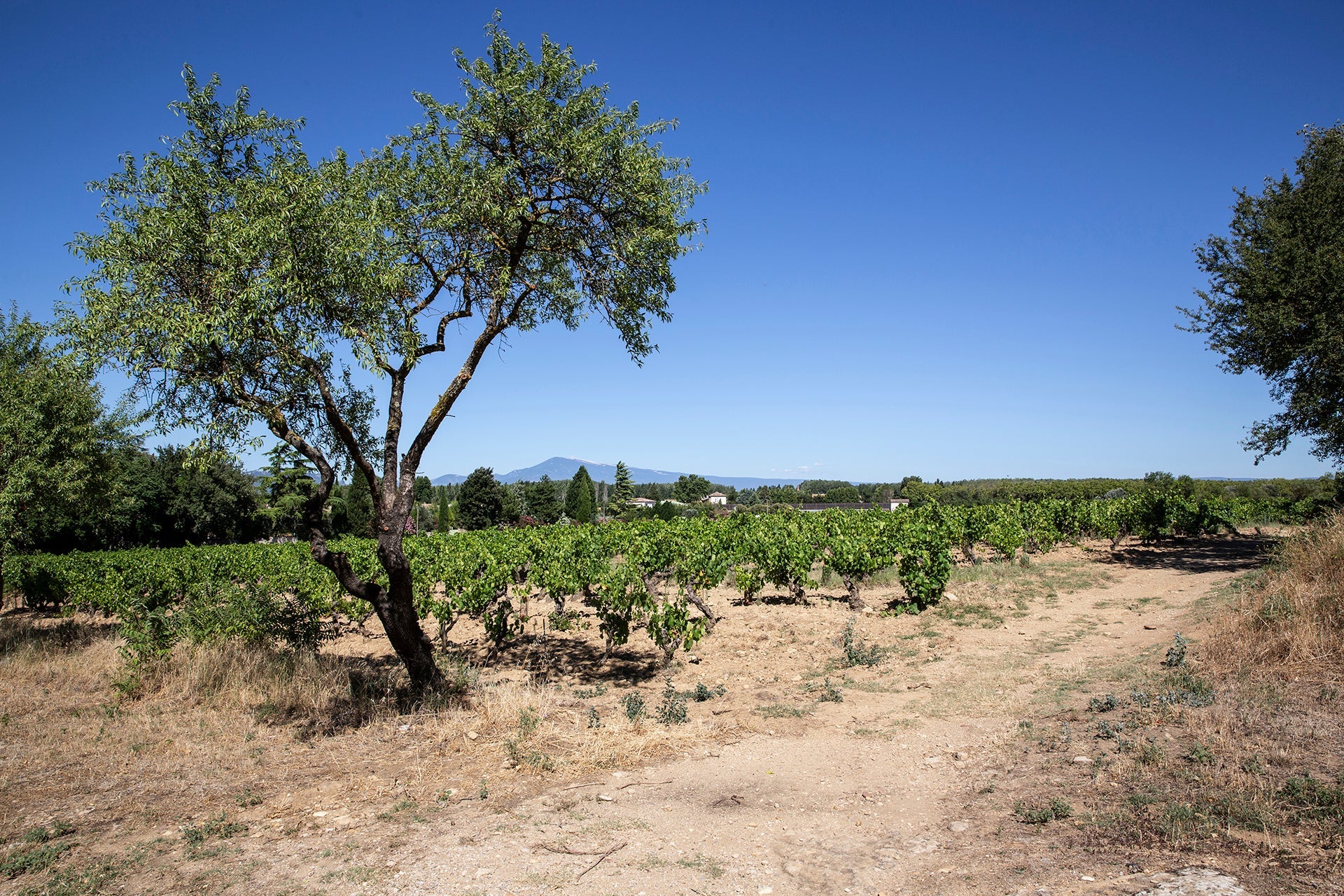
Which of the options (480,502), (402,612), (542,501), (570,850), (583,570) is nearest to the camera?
(570,850)

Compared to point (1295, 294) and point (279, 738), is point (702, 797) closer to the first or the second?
point (279, 738)

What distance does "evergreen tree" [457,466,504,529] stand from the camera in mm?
60781

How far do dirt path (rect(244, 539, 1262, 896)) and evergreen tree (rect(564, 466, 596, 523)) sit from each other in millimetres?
49242

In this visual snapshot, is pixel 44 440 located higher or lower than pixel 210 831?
higher

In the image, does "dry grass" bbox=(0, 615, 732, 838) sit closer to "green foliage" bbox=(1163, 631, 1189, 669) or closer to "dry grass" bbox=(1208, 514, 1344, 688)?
"green foliage" bbox=(1163, 631, 1189, 669)

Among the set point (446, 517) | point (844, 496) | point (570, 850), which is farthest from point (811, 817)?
point (844, 496)

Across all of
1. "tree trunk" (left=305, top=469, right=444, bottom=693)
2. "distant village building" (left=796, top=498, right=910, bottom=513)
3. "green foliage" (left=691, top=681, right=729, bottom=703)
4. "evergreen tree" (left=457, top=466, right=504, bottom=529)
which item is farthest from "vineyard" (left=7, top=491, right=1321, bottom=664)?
"evergreen tree" (left=457, top=466, right=504, bottom=529)

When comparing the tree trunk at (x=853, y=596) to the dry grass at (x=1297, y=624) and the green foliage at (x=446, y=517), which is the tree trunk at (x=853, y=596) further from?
the green foliage at (x=446, y=517)

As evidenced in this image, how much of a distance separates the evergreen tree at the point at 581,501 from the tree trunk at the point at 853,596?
43.3m

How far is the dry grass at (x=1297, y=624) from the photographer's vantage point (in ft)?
21.6

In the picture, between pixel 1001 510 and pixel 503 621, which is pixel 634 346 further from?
pixel 1001 510

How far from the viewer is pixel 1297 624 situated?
711 cm

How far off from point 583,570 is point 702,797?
632cm

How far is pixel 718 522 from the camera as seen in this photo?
2177 centimetres
